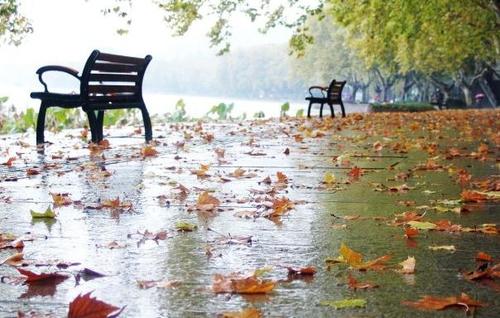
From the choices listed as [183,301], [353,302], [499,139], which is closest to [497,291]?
[353,302]

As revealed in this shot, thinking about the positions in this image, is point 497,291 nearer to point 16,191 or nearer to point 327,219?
point 327,219

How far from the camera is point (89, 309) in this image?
179cm

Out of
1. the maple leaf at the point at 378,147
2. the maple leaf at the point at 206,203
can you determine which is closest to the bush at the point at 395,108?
the maple leaf at the point at 378,147

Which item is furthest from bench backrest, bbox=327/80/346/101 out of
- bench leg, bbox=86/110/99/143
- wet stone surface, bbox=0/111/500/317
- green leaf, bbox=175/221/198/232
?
green leaf, bbox=175/221/198/232

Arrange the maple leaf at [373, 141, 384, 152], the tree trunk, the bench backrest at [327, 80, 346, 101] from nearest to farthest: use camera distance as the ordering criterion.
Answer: the maple leaf at [373, 141, 384, 152], the bench backrest at [327, 80, 346, 101], the tree trunk

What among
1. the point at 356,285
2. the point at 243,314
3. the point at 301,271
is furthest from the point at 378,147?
the point at 243,314

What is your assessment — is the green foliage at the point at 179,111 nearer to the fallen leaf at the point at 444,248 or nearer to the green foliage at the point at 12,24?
the green foliage at the point at 12,24

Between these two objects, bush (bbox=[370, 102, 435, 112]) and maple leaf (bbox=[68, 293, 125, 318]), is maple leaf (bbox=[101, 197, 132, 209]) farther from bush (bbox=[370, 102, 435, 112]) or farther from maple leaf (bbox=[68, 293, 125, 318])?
bush (bbox=[370, 102, 435, 112])

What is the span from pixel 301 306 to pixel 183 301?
35 cm

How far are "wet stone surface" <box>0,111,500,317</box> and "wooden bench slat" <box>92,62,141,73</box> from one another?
165 centimetres

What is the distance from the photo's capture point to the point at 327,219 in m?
3.25

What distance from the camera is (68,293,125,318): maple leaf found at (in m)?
1.77

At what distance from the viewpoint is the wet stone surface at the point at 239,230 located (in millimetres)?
1973

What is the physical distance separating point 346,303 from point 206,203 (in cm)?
188
